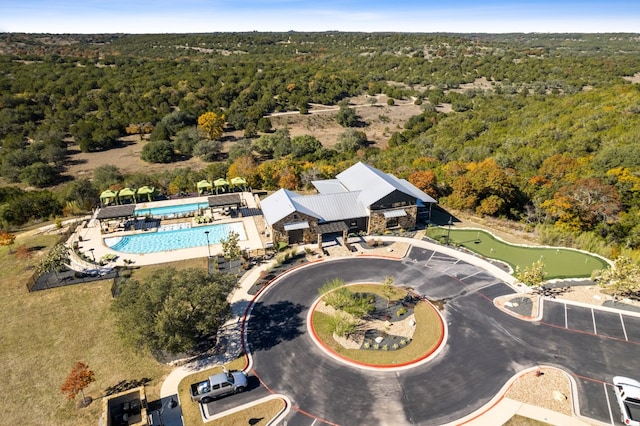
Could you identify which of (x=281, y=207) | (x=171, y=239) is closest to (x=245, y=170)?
(x=171, y=239)

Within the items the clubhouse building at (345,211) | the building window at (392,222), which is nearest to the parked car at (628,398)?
the clubhouse building at (345,211)

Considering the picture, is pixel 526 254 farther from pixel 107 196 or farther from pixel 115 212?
pixel 107 196

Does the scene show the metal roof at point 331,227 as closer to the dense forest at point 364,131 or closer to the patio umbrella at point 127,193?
the dense forest at point 364,131

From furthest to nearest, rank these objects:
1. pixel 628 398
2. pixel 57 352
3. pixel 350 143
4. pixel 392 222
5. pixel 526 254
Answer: pixel 350 143
pixel 392 222
pixel 526 254
pixel 57 352
pixel 628 398

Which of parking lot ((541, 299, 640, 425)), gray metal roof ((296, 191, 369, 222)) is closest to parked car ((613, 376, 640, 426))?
parking lot ((541, 299, 640, 425))

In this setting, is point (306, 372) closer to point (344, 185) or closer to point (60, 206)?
point (344, 185)

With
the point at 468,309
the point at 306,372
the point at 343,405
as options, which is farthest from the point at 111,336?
the point at 468,309
